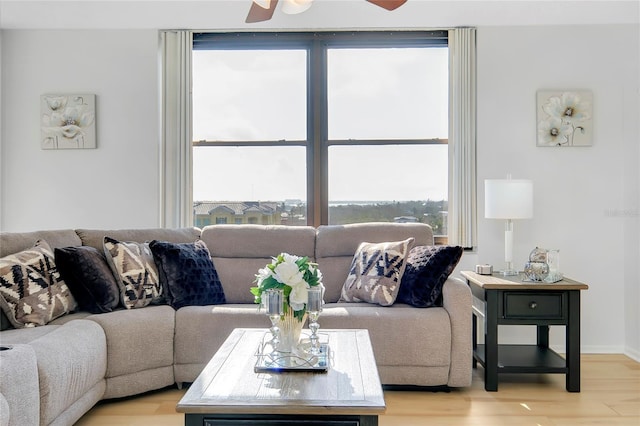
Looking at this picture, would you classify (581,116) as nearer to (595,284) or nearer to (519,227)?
(519,227)

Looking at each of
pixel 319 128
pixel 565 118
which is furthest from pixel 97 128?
pixel 565 118

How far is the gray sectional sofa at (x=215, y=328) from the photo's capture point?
234cm

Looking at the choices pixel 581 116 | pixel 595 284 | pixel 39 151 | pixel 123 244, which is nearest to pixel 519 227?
pixel 595 284

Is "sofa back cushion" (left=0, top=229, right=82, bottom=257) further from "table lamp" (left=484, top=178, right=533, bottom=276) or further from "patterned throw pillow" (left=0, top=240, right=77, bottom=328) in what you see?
"table lamp" (left=484, top=178, right=533, bottom=276)

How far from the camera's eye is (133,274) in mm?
3092

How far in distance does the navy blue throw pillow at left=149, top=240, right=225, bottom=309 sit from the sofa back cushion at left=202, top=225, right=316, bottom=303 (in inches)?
11.3

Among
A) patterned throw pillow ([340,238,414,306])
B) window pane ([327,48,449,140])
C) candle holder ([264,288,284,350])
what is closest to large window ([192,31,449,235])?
window pane ([327,48,449,140])

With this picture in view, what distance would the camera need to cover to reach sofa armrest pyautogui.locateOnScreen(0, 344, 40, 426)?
1.75 m

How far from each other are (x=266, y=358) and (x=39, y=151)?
3.14m

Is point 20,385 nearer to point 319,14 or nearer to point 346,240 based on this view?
point 346,240

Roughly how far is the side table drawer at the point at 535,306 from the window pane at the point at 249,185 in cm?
183

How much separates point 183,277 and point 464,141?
94.2 inches

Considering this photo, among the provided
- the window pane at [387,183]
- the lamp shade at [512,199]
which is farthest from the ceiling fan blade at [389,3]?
the window pane at [387,183]

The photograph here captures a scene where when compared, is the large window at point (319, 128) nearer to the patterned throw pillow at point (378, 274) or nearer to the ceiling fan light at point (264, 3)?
the patterned throw pillow at point (378, 274)
